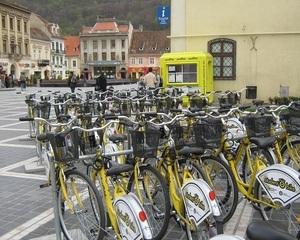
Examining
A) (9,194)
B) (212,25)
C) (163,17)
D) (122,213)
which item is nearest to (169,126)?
(122,213)

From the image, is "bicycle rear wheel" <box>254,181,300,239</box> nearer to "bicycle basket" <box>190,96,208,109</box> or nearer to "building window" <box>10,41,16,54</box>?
"bicycle basket" <box>190,96,208,109</box>

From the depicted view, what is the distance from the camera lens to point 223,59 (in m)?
16.3

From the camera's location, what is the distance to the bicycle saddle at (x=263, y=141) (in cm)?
445

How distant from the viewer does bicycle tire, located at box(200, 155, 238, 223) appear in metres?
4.37

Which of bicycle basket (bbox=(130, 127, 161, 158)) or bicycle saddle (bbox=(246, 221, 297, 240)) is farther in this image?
bicycle basket (bbox=(130, 127, 161, 158))

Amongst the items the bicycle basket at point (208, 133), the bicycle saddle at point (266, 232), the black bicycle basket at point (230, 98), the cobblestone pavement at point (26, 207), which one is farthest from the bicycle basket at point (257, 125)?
the black bicycle basket at point (230, 98)

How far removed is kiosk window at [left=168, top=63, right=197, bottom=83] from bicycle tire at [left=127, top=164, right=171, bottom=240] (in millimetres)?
10284

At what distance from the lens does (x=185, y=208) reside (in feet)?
12.5

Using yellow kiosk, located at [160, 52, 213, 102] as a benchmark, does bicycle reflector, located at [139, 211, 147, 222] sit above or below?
below

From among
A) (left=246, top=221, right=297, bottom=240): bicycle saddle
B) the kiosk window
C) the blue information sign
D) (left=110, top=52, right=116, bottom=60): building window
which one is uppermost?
(left=110, top=52, right=116, bottom=60): building window

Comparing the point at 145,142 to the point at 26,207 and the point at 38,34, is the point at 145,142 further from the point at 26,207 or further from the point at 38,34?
the point at 38,34

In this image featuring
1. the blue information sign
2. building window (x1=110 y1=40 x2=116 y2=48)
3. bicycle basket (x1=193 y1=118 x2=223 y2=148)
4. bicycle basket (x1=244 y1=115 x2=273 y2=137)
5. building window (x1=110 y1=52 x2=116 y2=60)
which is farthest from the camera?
building window (x1=110 y1=52 x2=116 y2=60)

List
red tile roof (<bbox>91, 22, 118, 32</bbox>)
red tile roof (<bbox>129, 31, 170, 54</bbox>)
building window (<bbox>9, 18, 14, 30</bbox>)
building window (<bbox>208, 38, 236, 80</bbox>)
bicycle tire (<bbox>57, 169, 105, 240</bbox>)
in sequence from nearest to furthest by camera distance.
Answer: bicycle tire (<bbox>57, 169, 105, 240</bbox>) → building window (<bbox>208, 38, 236, 80</bbox>) → building window (<bbox>9, 18, 14, 30</bbox>) → red tile roof (<bbox>129, 31, 170, 54</bbox>) → red tile roof (<bbox>91, 22, 118, 32</bbox>)

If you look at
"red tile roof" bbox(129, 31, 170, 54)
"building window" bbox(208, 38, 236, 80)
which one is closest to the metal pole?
"building window" bbox(208, 38, 236, 80)
